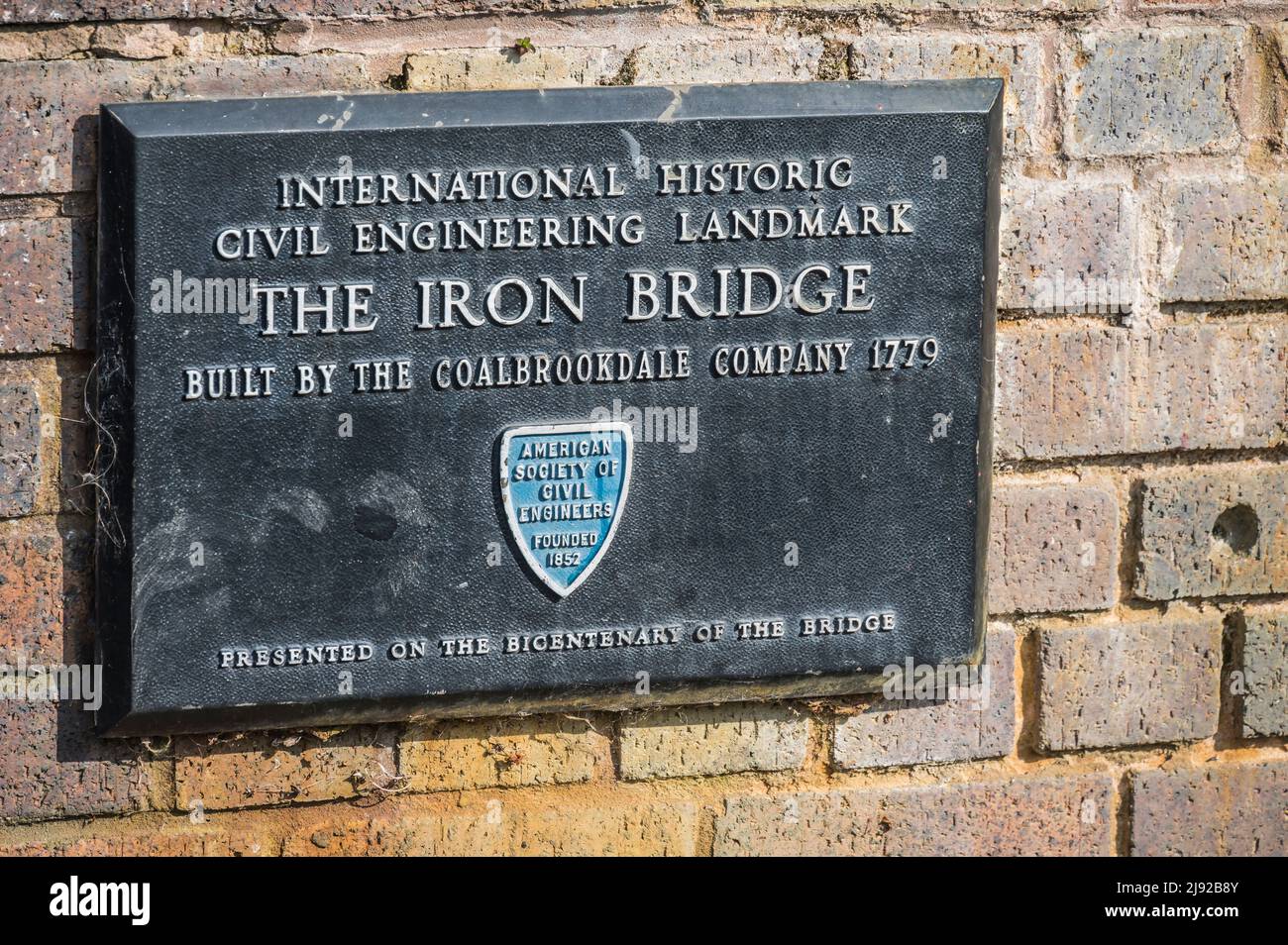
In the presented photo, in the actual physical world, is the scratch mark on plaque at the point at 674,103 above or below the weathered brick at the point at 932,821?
above

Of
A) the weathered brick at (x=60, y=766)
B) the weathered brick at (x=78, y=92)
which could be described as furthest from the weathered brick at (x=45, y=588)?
the weathered brick at (x=78, y=92)

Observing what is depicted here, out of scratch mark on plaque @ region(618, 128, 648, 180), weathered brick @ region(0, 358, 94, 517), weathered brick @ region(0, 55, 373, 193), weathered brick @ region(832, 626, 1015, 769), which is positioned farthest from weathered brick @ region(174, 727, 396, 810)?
scratch mark on plaque @ region(618, 128, 648, 180)

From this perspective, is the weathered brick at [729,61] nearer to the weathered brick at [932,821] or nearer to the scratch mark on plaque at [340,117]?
the scratch mark on plaque at [340,117]

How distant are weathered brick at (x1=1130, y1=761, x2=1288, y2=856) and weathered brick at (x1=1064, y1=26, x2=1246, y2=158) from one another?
153cm

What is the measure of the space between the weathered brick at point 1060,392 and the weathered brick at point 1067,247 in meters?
0.07

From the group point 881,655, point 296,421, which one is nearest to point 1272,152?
point 881,655

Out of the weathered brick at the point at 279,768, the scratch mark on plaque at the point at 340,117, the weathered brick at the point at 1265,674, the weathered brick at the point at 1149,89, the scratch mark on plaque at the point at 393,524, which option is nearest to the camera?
the scratch mark on plaque at the point at 340,117

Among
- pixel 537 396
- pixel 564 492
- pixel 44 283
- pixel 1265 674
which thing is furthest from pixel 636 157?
pixel 1265 674

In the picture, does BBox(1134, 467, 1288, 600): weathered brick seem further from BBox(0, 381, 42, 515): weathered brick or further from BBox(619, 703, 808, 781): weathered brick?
BBox(0, 381, 42, 515): weathered brick

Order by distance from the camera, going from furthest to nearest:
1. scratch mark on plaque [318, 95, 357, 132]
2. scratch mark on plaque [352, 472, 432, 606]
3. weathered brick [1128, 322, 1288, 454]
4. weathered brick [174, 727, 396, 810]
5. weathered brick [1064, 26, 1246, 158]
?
1. weathered brick [1128, 322, 1288, 454]
2. weathered brick [1064, 26, 1246, 158]
3. weathered brick [174, 727, 396, 810]
4. scratch mark on plaque [352, 472, 432, 606]
5. scratch mark on plaque [318, 95, 357, 132]

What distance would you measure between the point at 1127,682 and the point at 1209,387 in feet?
2.43

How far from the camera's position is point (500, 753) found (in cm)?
322

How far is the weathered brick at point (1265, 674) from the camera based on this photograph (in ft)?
11.3

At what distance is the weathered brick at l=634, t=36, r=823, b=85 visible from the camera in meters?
3.08
